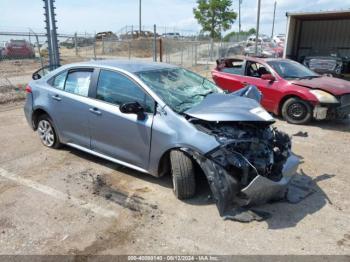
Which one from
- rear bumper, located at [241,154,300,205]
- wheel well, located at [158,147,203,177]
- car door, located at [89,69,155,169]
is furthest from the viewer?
car door, located at [89,69,155,169]

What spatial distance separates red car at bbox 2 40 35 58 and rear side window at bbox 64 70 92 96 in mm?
20807

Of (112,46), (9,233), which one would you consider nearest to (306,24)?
(9,233)

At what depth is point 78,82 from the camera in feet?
16.2

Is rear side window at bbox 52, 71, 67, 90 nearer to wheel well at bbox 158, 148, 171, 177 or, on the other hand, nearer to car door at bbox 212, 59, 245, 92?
wheel well at bbox 158, 148, 171, 177

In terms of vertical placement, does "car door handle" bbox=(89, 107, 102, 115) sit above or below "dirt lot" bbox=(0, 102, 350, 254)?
above

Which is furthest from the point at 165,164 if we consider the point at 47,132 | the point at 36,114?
the point at 36,114

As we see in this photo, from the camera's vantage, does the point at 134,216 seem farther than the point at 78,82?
No

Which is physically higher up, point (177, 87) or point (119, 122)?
point (177, 87)

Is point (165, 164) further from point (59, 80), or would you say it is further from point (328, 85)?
point (328, 85)

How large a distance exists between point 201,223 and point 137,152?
125 cm

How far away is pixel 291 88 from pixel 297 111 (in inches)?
21.9

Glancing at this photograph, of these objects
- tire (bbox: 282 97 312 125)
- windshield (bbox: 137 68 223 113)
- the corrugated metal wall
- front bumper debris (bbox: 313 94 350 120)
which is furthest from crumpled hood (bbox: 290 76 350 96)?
the corrugated metal wall

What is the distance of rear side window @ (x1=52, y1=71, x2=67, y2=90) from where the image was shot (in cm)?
516

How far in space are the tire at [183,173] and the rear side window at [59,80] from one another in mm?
2410
